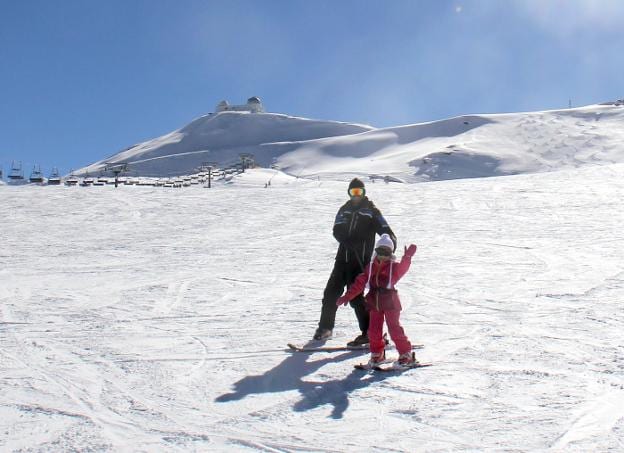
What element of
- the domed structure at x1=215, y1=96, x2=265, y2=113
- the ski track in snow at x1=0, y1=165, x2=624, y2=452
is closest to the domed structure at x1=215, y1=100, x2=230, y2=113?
the domed structure at x1=215, y1=96, x2=265, y2=113

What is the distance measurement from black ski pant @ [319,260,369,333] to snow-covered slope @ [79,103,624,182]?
242 ft

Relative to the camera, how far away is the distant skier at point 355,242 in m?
6.57

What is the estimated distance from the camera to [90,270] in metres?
12.0

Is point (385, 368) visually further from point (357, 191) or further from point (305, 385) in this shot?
point (357, 191)

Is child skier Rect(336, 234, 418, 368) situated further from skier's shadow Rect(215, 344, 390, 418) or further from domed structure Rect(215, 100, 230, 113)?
domed structure Rect(215, 100, 230, 113)

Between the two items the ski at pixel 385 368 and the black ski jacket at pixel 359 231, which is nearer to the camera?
the ski at pixel 385 368

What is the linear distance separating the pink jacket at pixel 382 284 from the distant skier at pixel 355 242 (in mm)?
786

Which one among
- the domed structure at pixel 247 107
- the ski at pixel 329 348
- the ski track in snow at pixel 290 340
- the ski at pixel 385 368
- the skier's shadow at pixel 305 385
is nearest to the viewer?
the ski track in snow at pixel 290 340

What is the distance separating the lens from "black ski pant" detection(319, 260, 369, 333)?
6594 mm

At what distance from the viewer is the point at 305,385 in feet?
17.1

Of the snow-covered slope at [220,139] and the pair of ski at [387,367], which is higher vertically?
the snow-covered slope at [220,139]

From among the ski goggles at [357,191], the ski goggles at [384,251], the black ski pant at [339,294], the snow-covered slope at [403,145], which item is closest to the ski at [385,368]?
the ski goggles at [384,251]

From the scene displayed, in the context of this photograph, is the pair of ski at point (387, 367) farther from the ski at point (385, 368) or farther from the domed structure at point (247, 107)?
the domed structure at point (247, 107)

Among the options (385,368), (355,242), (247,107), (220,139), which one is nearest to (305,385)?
(385,368)
